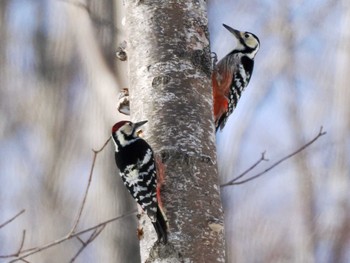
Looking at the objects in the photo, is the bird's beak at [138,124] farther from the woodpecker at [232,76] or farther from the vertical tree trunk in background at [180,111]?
the woodpecker at [232,76]

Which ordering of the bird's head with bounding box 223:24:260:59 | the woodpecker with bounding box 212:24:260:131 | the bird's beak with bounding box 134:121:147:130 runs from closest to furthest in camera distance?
1. the bird's beak with bounding box 134:121:147:130
2. the woodpecker with bounding box 212:24:260:131
3. the bird's head with bounding box 223:24:260:59

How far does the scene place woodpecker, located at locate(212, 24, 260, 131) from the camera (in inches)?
229

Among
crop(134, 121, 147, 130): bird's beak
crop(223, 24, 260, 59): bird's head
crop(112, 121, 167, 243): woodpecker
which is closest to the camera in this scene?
crop(112, 121, 167, 243): woodpecker

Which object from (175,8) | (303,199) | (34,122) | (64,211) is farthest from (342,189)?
(175,8)

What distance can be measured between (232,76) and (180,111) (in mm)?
2308

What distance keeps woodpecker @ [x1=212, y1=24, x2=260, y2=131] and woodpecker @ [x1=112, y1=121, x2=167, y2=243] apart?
130 cm

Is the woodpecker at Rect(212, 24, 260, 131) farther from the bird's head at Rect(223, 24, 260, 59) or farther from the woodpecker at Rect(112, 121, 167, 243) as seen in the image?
the woodpecker at Rect(112, 121, 167, 243)

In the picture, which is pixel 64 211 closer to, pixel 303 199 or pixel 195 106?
pixel 303 199

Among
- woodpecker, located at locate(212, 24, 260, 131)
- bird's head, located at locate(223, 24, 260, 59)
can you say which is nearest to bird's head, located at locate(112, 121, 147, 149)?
woodpecker, located at locate(212, 24, 260, 131)

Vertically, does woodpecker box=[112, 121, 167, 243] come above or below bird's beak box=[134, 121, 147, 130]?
below

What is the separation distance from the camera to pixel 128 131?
4266 millimetres

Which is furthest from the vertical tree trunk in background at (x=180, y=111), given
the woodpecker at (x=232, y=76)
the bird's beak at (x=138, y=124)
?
the woodpecker at (x=232, y=76)

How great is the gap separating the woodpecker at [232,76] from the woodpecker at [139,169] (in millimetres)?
1297

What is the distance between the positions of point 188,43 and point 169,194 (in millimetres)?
678
